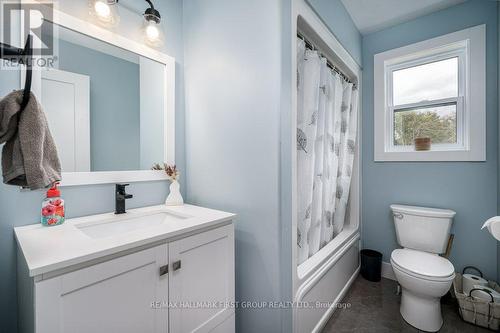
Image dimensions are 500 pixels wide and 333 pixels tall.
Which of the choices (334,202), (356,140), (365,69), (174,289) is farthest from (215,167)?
(365,69)

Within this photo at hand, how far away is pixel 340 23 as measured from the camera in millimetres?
1870

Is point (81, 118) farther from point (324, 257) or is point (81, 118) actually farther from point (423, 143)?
point (423, 143)

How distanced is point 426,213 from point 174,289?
2.12m

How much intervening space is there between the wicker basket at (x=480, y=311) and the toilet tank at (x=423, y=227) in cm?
36

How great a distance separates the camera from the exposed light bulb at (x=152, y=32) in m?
1.36

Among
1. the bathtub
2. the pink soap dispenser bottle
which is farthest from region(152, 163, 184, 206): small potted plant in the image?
the bathtub

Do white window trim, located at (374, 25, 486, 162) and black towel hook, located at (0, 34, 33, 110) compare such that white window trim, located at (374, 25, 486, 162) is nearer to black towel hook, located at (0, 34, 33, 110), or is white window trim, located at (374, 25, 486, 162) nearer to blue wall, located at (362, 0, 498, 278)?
blue wall, located at (362, 0, 498, 278)

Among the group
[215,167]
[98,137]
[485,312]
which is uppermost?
[98,137]

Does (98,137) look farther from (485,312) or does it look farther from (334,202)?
(485,312)

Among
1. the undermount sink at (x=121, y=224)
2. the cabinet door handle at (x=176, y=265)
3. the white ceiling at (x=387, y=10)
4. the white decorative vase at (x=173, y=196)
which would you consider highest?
the white ceiling at (x=387, y=10)

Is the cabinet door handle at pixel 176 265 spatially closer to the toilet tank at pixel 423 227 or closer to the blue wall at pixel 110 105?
the blue wall at pixel 110 105

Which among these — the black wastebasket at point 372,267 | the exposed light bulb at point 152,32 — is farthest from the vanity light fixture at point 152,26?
the black wastebasket at point 372,267

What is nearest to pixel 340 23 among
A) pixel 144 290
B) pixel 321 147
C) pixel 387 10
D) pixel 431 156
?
pixel 387 10

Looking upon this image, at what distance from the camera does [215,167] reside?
147 cm
